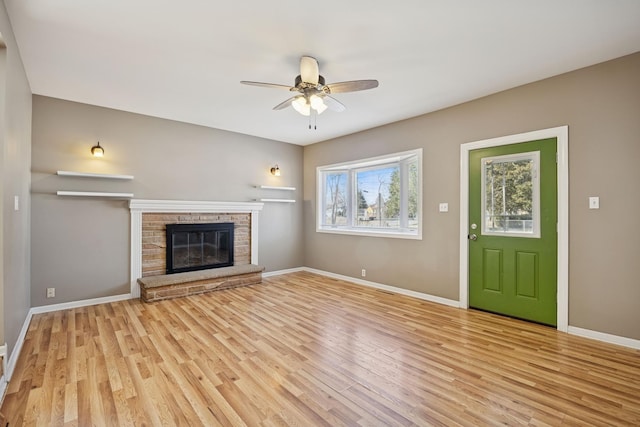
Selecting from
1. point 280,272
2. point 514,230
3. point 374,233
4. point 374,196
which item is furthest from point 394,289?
point 280,272

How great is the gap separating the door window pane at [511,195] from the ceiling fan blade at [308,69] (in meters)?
2.36

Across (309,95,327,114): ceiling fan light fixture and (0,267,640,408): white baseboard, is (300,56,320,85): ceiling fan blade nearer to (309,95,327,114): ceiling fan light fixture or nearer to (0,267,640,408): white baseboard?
(309,95,327,114): ceiling fan light fixture

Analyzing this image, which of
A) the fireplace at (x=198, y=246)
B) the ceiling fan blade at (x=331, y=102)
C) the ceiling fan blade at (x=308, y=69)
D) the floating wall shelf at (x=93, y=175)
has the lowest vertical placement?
the fireplace at (x=198, y=246)

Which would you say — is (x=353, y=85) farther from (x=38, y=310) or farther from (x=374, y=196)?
(x=38, y=310)

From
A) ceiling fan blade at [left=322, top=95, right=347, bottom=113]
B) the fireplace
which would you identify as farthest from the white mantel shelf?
ceiling fan blade at [left=322, top=95, right=347, bottom=113]

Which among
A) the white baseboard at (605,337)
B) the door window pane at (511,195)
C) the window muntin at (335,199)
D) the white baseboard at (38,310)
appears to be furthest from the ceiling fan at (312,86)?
the white baseboard at (605,337)

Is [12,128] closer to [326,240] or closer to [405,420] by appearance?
[405,420]

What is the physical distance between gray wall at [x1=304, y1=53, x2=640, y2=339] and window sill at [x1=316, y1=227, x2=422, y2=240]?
335 millimetres

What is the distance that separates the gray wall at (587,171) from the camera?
109 inches

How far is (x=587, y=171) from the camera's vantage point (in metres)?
2.97

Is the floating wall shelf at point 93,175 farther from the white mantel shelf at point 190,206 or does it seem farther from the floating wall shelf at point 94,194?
the white mantel shelf at point 190,206

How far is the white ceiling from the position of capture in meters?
2.16

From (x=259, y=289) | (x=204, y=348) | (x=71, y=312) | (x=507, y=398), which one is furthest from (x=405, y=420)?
(x=71, y=312)

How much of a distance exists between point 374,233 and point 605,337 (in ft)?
9.51
